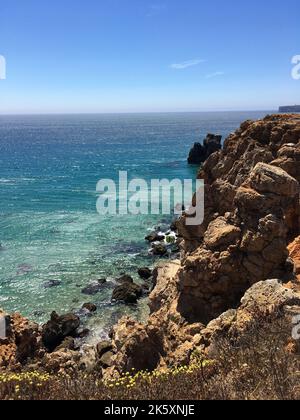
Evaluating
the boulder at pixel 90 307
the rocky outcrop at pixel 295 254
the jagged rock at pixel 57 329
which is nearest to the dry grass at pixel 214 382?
the rocky outcrop at pixel 295 254

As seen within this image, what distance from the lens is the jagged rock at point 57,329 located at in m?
28.5

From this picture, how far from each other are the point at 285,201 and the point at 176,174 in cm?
7390

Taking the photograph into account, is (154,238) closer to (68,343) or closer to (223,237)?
(68,343)

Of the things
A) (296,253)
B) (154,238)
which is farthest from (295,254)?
(154,238)

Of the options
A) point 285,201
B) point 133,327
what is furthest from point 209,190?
point 133,327

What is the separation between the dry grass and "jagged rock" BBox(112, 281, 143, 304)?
2179 cm

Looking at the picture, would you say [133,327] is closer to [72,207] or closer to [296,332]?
[296,332]

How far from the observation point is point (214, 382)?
10617 mm

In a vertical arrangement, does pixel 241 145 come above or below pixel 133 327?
above

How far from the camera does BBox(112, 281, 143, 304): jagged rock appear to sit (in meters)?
33.6

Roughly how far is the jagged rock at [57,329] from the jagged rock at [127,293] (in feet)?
16.0

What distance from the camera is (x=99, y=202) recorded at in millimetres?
65750

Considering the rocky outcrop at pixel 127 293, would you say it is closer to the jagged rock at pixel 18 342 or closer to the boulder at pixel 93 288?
the boulder at pixel 93 288

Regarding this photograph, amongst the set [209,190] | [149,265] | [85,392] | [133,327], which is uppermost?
[209,190]
